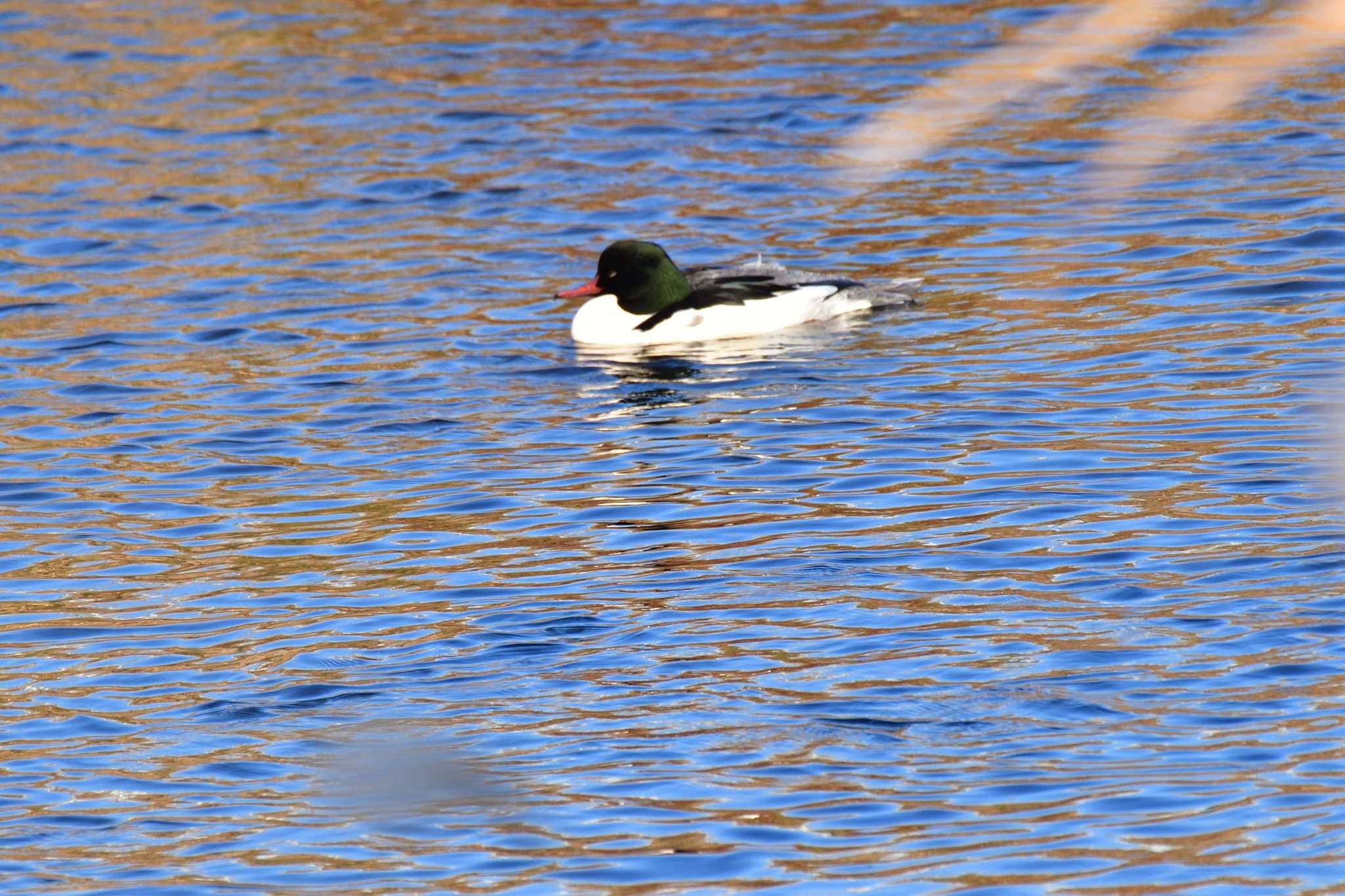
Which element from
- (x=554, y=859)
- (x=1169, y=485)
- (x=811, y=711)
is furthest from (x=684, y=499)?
(x=554, y=859)

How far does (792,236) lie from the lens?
17266 millimetres

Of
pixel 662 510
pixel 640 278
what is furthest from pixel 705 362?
pixel 662 510

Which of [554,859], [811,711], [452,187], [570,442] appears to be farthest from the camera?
[452,187]

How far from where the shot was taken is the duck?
1505cm

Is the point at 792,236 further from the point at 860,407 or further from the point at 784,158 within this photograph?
the point at 860,407

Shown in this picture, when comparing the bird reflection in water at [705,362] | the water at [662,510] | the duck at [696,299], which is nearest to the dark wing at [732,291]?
the duck at [696,299]

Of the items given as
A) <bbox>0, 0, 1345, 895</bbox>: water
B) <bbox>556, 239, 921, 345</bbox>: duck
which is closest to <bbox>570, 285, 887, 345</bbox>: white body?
<bbox>556, 239, 921, 345</bbox>: duck

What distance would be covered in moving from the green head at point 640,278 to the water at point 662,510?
497 millimetres

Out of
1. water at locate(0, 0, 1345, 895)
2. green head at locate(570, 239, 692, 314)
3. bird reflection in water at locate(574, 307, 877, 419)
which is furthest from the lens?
green head at locate(570, 239, 692, 314)

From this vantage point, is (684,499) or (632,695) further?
(684,499)

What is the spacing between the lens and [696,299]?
15383mm

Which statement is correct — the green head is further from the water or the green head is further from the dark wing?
the water

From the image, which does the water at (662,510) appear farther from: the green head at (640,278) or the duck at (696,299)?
the green head at (640,278)

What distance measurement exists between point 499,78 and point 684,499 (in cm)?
1218
